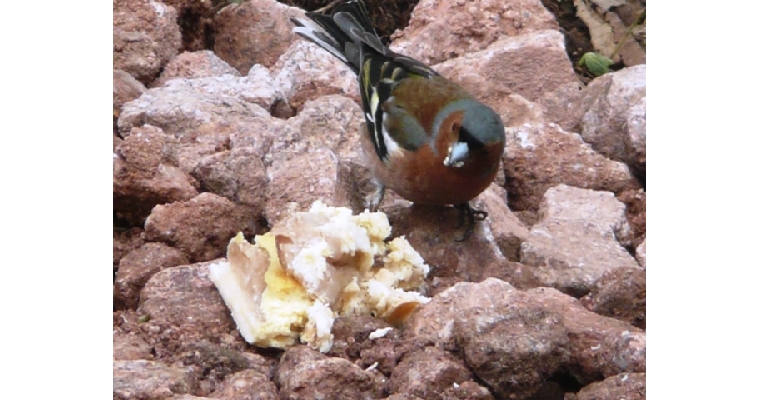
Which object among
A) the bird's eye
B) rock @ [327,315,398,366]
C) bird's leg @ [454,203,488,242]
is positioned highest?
the bird's eye

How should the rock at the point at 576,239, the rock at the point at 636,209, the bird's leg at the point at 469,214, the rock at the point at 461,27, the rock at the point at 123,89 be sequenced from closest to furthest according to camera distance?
the rock at the point at 576,239, the bird's leg at the point at 469,214, the rock at the point at 636,209, the rock at the point at 123,89, the rock at the point at 461,27

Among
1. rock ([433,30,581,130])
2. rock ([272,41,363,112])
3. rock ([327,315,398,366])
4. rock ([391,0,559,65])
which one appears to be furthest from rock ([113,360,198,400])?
rock ([391,0,559,65])

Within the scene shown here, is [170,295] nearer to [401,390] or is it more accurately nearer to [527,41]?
[401,390]

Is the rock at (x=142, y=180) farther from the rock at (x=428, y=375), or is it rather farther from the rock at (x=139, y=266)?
the rock at (x=428, y=375)

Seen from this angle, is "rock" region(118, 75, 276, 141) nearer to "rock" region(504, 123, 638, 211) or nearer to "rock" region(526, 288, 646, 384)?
"rock" region(504, 123, 638, 211)

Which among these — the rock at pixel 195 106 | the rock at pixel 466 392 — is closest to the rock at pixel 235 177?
the rock at pixel 195 106

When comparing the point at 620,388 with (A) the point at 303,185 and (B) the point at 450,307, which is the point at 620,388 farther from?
(A) the point at 303,185
